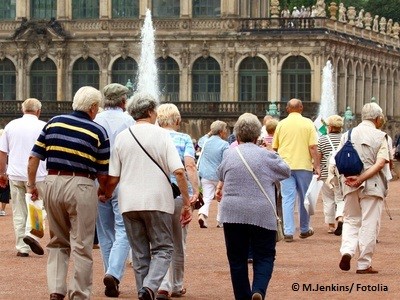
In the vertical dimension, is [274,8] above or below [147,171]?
above

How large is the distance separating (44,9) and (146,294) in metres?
66.4

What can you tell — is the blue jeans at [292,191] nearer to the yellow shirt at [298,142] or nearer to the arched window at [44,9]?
the yellow shirt at [298,142]

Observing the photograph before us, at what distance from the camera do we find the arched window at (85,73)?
3155 inches

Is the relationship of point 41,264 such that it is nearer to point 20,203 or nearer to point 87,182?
point 20,203

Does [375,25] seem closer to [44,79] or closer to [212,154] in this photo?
[44,79]

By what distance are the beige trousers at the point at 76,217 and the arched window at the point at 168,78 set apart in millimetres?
62540

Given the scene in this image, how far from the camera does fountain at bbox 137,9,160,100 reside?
78.6m

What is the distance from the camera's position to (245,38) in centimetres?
7700

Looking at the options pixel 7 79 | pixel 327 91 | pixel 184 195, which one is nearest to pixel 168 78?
pixel 327 91

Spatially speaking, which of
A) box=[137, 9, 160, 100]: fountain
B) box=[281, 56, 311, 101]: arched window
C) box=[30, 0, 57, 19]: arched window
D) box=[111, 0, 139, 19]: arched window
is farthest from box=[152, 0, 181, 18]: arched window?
box=[281, 56, 311, 101]: arched window

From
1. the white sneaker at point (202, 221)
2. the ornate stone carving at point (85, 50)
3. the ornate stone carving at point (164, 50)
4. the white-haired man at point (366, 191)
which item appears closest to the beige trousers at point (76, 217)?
the white-haired man at point (366, 191)

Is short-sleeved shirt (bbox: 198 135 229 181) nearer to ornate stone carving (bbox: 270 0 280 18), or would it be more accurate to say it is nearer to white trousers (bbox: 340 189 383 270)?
white trousers (bbox: 340 189 383 270)

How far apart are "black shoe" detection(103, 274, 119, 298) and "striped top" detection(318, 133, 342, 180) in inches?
378

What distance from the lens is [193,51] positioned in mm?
78312
